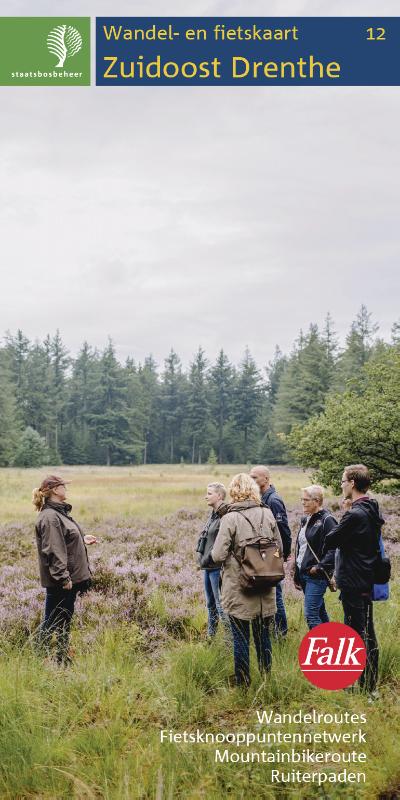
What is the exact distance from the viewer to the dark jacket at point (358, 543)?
498 centimetres

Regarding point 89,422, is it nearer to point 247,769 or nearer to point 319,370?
point 319,370

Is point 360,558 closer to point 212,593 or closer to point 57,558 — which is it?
point 212,593

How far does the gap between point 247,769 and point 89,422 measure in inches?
3294

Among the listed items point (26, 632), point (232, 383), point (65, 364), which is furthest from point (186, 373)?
point (26, 632)

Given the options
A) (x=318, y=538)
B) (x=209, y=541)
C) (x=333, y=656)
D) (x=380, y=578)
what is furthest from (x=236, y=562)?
(x=209, y=541)

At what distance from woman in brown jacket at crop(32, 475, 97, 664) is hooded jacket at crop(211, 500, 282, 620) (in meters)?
1.92

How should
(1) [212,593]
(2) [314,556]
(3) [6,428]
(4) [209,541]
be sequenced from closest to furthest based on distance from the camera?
(2) [314,556] → (4) [209,541] → (1) [212,593] → (3) [6,428]

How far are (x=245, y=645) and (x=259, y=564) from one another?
2.48 feet

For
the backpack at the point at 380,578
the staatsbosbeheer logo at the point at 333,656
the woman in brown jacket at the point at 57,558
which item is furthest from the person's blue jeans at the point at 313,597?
the woman in brown jacket at the point at 57,558

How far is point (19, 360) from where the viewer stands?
83.5m

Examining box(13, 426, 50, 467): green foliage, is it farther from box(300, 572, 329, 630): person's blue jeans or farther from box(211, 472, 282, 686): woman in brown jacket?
box(211, 472, 282, 686): woman in brown jacket

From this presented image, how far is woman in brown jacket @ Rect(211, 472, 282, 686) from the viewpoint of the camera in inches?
195

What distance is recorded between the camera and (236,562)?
502 centimetres

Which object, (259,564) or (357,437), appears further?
(357,437)
